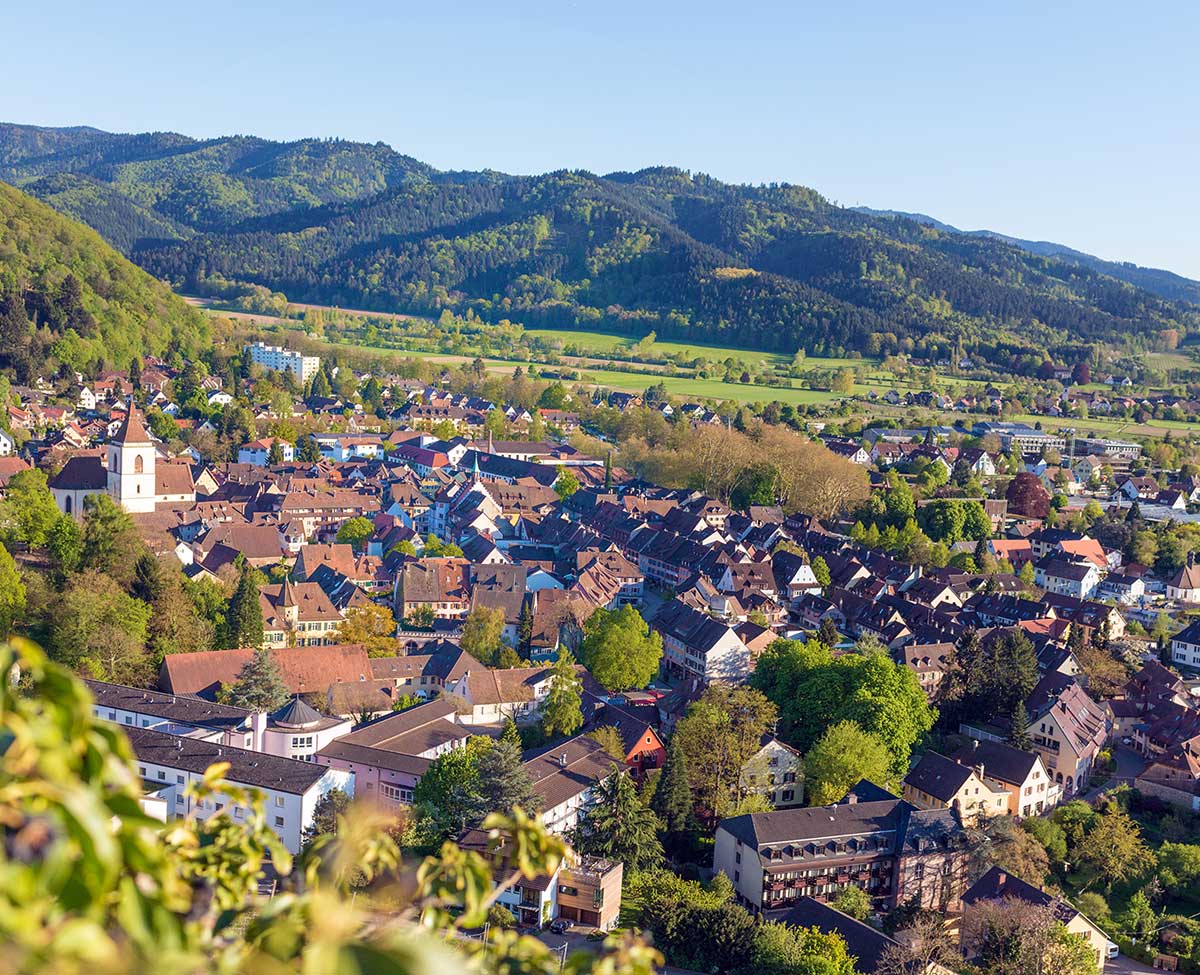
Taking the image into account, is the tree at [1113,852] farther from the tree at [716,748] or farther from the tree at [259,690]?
the tree at [259,690]

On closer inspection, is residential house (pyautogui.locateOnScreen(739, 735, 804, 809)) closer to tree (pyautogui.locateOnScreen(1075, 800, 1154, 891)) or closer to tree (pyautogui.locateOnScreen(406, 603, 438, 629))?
tree (pyautogui.locateOnScreen(1075, 800, 1154, 891))

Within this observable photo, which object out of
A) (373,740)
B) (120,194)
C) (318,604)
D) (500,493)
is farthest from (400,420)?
(120,194)

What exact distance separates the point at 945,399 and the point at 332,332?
141 ft

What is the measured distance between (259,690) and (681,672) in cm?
1002

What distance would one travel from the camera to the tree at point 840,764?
65.6 feet

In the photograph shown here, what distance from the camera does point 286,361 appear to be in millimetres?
64562

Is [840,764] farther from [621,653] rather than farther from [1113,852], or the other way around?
[621,653]

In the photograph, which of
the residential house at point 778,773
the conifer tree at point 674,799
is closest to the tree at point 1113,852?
the residential house at point 778,773

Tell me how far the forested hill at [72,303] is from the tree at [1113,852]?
44.3 meters

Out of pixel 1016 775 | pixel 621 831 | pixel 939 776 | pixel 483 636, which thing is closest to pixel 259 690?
pixel 483 636

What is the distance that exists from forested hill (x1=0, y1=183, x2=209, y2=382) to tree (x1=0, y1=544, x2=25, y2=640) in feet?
101

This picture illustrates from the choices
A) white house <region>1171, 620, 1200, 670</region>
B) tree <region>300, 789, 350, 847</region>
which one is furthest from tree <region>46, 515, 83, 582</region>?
white house <region>1171, 620, 1200, 670</region>

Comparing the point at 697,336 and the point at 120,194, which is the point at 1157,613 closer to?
the point at 697,336

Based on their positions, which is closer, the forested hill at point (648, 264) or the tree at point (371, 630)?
the tree at point (371, 630)
